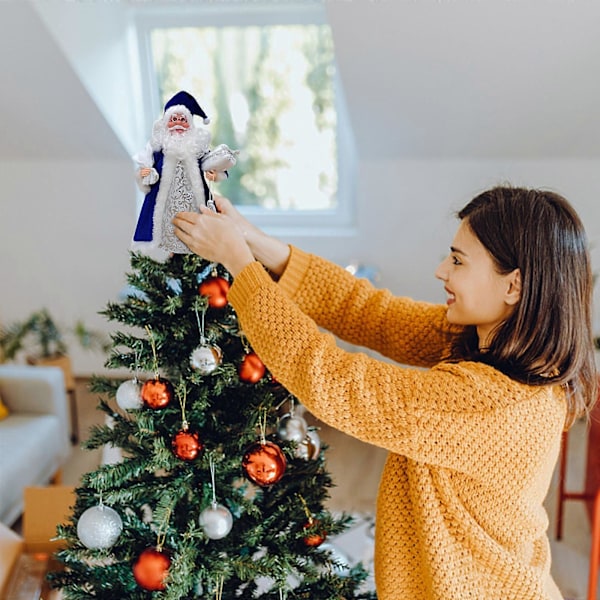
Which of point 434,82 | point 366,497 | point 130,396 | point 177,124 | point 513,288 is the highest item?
point 434,82

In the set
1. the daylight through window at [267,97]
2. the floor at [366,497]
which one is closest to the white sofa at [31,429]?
the floor at [366,497]

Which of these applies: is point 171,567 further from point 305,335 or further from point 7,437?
point 7,437

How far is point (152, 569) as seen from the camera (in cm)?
109

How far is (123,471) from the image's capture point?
1119 mm

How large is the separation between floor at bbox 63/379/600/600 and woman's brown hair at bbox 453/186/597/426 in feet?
3.71

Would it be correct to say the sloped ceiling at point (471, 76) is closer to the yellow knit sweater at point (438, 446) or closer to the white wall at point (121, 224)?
the white wall at point (121, 224)

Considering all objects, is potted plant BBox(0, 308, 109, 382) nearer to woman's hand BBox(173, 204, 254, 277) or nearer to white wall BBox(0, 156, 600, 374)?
white wall BBox(0, 156, 600, 374)

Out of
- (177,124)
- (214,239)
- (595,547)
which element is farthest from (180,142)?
(595,547)

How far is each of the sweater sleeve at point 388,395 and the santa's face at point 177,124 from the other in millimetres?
254

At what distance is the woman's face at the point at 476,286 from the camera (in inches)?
40.7

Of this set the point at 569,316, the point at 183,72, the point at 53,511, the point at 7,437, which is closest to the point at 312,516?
the point at 569,316

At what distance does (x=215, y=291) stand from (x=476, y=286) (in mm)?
404

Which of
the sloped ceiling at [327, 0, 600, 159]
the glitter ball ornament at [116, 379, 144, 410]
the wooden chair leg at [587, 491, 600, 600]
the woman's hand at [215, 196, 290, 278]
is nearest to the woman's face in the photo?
the woman's hand at [215, 196, 290, 278]

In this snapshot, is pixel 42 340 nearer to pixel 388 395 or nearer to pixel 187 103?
pixel 187 103
